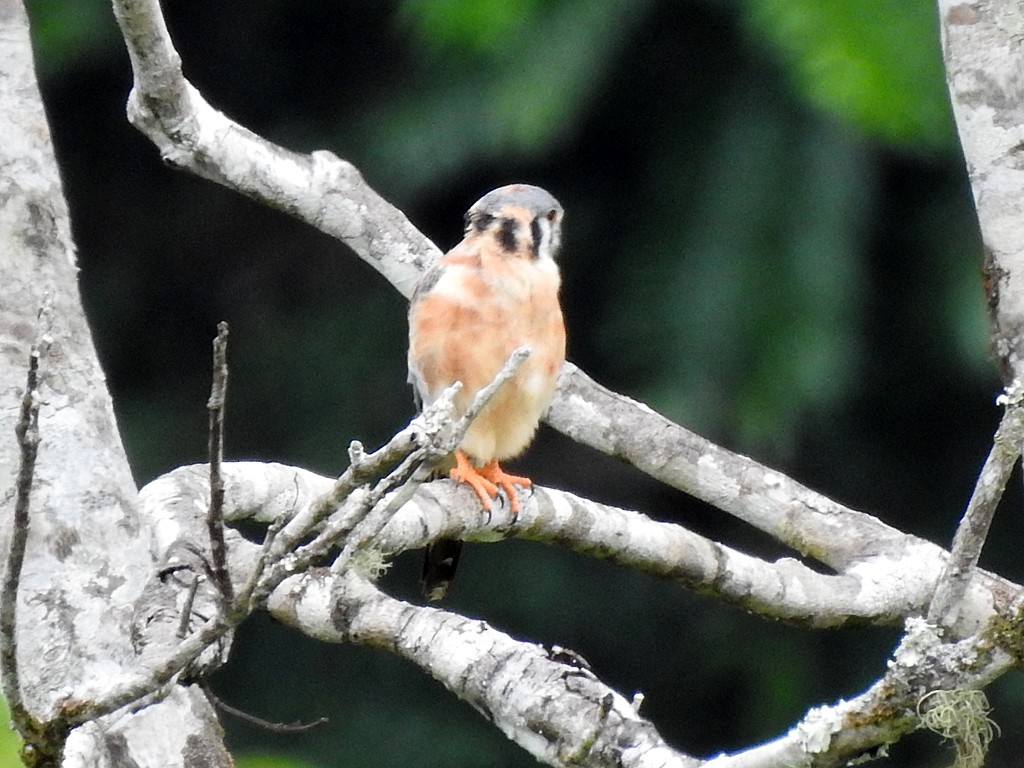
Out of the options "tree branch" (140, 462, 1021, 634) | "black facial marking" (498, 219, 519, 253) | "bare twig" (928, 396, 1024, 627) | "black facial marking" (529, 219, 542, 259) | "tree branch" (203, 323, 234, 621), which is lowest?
"tree branch" (203, 323, 234, 621)

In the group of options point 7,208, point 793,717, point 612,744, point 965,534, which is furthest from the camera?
point 793,717

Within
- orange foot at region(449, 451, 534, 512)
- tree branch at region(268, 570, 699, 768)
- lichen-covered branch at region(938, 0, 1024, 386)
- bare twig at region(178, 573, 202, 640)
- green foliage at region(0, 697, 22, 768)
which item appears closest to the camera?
bare twig at region(178, 573, 202, 640)

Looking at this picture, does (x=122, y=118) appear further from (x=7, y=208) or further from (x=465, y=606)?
(x=7, y=208)

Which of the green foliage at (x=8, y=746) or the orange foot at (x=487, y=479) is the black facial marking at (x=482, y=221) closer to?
the orange foot at (x=487, y=479)

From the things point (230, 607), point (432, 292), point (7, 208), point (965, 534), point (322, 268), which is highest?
point (322, 268)

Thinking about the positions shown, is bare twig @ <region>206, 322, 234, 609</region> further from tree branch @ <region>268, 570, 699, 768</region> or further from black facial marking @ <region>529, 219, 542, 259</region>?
black facial marking @ <region>529, 219, 542, 259</region>

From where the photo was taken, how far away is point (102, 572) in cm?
233

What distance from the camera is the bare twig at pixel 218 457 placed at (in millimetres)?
1460

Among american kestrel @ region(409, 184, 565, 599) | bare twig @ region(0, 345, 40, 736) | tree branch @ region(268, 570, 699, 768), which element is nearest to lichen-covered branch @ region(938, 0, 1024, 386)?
tree branch @ region(268, 570, 699, 768)

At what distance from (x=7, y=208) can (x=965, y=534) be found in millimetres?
1722

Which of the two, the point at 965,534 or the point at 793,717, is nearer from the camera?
the point at 965,534

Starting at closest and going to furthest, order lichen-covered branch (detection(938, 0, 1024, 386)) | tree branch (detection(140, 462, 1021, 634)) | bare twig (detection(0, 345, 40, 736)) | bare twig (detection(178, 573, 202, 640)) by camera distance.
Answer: bare twig (detection(0, 345, 40, 736)), bare twig (detection(178, 573, 202, 640)), lichen-covered branch (detection(938, 0, 1024, 386)), tree branch (detection(140, 462, 1021, 634))

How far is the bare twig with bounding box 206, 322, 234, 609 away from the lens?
4.79 ft

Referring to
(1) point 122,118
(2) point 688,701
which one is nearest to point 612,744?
(2) point 688,701
